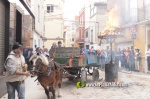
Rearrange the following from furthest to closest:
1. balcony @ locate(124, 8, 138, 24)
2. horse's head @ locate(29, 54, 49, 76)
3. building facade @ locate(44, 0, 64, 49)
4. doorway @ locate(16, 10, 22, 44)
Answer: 1. building facade @ locate(44, 0, 64, 49)
2. balcony @ locate(124, 8, 138, 24)
3. doorway @ locate(16, 10, 22, 44)
4. horse's head @ locate(29, 54, 49, 76)

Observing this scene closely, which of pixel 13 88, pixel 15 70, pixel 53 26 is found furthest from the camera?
pixel 53 26

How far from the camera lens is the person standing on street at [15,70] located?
5.68 metres

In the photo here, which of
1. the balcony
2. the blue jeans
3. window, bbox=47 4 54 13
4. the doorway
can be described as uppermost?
window, bbox=47 4 54 13

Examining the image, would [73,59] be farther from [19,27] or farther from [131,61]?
[131,61]

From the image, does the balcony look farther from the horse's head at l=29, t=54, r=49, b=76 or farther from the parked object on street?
the horse's head at l=29, t=54, r=49, b=76

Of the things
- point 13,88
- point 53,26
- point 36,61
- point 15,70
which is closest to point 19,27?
point 36,61

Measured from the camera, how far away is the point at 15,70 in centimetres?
568

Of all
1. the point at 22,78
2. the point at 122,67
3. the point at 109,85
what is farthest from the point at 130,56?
the point at 22,78

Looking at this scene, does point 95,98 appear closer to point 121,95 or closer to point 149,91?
point 121,95

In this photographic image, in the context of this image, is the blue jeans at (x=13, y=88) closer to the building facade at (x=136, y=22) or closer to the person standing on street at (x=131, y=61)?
the building facade at (x=136, y=22)

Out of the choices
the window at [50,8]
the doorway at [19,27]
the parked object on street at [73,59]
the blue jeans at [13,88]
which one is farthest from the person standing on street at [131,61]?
the window at [50,8]

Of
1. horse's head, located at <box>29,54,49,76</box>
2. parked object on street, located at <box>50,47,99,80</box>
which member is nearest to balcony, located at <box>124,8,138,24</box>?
parked object on street, located at <box>50,47,99,80</box>

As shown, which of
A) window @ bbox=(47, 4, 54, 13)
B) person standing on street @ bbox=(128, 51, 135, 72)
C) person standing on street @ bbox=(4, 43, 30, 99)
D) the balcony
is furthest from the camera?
window @ bbox=(47, 4, 54, 13)

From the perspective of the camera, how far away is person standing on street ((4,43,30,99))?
5.68 meters
